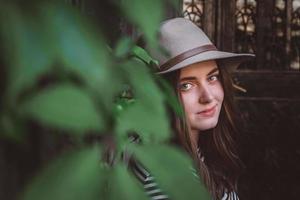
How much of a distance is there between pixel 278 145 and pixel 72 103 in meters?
4.62

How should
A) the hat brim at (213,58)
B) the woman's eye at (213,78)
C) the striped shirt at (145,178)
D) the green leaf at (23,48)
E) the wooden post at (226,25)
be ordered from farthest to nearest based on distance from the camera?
the wooden post at (226,25), the woman's eye at (213,78), the hat brim at (213,58), the striped shirt at (145,178), the green leaf at (23,48)

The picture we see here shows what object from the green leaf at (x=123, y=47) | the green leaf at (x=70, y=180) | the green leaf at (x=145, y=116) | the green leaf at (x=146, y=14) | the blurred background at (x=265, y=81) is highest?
the green leaf at (x=146, y=14)

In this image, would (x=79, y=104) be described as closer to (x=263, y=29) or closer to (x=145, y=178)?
(x=145, y=178)

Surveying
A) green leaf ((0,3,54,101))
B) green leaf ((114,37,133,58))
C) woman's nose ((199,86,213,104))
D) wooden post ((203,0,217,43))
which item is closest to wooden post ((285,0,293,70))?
wooden post ((203,0,217,43))

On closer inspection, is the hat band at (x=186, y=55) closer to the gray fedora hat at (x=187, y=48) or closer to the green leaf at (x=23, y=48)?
the gray fedora hat at (x=187, y=48)

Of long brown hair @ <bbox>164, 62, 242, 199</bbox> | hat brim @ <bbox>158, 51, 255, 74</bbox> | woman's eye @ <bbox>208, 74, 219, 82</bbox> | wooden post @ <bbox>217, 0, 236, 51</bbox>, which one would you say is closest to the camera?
hat brim @ <bbox>158, 51, 255, 74</bbox>

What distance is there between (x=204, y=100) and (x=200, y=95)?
0.06 feet

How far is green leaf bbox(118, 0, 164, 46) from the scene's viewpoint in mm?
505

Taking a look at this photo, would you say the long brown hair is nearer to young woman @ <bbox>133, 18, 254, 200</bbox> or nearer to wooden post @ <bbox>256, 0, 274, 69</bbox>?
young woman @ <bbox>133, 18, 254, 200</bbox>

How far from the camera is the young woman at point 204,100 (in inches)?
78.1

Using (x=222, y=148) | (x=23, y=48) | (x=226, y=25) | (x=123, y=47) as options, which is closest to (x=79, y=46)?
(x=23, y=48)

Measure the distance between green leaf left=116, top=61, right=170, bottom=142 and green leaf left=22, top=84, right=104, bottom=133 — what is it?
1.9 inches

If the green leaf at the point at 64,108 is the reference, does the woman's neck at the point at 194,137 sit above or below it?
below

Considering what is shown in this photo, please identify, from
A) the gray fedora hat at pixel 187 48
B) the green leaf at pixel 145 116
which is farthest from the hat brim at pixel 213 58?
the green leaf at pixel 145 116
